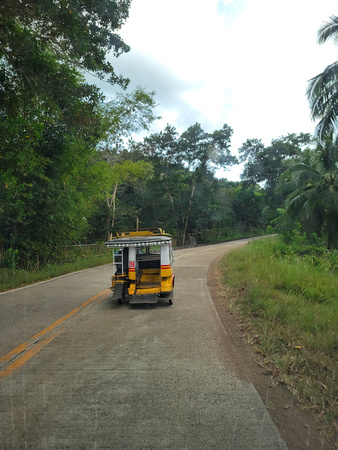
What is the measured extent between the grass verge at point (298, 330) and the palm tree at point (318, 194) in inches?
567

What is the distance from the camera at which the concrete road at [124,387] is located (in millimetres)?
2922

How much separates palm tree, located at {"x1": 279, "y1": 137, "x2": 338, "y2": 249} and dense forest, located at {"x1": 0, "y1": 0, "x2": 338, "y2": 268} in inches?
2.9

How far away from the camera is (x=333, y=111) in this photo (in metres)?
15.7

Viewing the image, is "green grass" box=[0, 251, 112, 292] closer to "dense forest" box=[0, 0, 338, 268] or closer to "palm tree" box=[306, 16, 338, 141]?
"dense forest" box=[0, 0, 338, 268]

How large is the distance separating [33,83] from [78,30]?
62.3 inches

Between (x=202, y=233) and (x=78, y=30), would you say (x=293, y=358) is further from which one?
(x=202, y=233)

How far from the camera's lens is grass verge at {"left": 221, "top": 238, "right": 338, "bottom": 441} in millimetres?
3697

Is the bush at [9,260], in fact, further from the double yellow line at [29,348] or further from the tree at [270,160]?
the tree at [270,160]

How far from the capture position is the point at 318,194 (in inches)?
889

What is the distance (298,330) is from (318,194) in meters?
19.4

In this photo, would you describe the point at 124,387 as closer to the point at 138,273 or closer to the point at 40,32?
the point at 138,273

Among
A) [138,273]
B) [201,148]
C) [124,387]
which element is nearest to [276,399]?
[124,387]

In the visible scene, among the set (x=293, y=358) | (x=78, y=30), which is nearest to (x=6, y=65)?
(x=78, y=30)

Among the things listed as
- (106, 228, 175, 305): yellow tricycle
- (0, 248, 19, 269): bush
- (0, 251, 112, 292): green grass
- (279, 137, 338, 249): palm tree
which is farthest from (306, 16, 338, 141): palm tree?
(0, 248, 19, 269): bush
